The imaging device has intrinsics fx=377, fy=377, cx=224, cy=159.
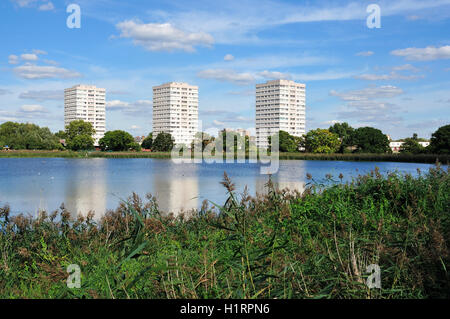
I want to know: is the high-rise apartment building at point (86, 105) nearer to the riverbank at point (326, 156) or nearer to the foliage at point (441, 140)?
the riverbank at point (326, 156)

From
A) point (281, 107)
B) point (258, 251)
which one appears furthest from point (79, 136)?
point (258, 251)

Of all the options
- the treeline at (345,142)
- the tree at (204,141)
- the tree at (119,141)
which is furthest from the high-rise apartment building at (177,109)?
the treeline at (345,142)

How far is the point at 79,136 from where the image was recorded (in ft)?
314

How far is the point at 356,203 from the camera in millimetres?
6855

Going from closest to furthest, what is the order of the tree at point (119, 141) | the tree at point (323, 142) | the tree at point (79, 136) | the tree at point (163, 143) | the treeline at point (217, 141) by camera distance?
the treeline at point (217, 141) < the tree at point (323, 142) < the tree at point (163, 143) < the tree at point (119, 141) < the tree at point (79, 136)

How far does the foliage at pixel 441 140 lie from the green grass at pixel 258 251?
5416 centimetres

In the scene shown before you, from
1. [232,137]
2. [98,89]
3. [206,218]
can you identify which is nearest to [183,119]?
[98,89]

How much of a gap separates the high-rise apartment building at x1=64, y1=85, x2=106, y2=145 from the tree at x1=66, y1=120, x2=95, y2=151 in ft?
150

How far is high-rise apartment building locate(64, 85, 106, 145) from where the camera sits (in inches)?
5778

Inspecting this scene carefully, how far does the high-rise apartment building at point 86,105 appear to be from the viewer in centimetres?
14675
